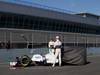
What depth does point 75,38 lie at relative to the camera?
72.6 feet

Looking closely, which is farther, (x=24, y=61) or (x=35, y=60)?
(x=35, y=60)

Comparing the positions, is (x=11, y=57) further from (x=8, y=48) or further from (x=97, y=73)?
(x=97, y=73)

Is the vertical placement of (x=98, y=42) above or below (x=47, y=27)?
below

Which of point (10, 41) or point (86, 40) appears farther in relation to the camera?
point (86, 40)

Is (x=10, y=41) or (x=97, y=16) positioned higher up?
(x=97, y=16)

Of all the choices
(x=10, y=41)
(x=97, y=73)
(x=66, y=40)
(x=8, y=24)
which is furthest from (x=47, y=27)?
(x=97, y=73)

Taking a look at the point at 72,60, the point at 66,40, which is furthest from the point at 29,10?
the point at 72,60

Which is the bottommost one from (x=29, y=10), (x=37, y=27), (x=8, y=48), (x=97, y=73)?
(x=97, y=73)

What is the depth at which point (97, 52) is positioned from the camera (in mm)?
24656

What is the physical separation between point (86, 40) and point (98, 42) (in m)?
2.75

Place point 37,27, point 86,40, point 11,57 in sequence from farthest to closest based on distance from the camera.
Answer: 1. point 37,27
2. point 86,40
3. point 11,57

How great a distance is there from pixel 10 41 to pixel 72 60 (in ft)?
17.4

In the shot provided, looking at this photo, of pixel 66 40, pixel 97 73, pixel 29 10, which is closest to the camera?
pixel 97 73

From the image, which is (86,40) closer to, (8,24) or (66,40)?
(66,40)
